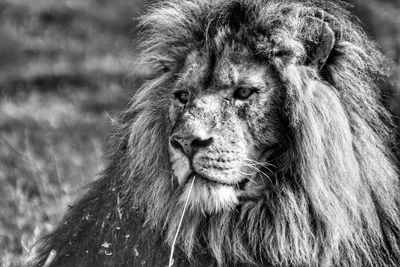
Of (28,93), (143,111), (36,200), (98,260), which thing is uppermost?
(143,111)

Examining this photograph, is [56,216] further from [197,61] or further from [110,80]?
[110,80]

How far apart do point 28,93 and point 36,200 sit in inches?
157

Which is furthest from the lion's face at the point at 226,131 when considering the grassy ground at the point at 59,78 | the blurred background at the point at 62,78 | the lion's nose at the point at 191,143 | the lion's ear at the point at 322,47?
the grassy ground at the point at 59,78

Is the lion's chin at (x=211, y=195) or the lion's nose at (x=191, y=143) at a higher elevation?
the lion's nose at (x=191, y=143)

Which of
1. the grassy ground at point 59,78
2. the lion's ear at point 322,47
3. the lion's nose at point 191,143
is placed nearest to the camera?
the lion's nose at point 191,143

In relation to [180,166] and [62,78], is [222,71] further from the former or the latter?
[62,78]

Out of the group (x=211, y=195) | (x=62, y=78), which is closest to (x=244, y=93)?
(x=211, y=195)

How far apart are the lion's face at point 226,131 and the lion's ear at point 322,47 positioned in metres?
0.25

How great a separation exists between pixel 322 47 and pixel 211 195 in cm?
96

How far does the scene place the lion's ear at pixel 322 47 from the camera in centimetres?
448

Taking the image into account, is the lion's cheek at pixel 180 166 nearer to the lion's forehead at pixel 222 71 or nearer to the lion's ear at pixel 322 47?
the lion's forehead at pixel 222 71

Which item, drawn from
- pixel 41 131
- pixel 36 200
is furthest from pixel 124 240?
pixel 41 131

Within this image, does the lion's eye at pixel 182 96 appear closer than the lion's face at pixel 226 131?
No

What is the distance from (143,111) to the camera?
505 cm
